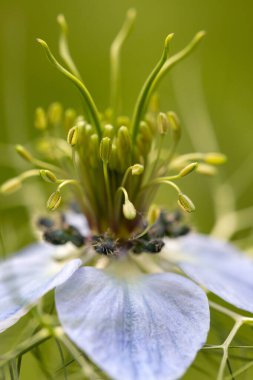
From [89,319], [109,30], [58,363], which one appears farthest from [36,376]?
[109,30]

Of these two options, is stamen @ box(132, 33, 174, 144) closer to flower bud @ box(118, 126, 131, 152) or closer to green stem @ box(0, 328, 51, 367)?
flower bud @ box(118, 126, 131, 152)

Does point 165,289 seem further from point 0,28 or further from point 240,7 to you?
point 240,7

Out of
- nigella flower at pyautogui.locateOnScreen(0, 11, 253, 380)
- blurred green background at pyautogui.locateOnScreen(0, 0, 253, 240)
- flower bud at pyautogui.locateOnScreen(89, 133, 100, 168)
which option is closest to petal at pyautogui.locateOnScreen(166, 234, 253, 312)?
nigella flower at pyautogui.locateOnScreen(0, 11, 253, 380)

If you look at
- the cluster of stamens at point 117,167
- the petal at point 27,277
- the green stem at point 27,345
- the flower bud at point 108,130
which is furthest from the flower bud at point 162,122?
the green stem at point 27,345

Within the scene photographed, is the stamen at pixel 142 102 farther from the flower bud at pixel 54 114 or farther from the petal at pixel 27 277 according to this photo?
the petal at pixel 27 277

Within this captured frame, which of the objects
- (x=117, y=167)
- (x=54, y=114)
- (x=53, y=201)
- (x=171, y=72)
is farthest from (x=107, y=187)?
(x=171, y=72)

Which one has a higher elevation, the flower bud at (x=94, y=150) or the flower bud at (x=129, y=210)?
the flower bud at (x=94, y=150)
